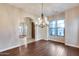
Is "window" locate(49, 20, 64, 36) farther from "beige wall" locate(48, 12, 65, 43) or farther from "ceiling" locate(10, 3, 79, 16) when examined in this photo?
"ceiling" locate(10, 3, 79, 16)

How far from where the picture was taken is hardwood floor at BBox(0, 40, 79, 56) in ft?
7.73

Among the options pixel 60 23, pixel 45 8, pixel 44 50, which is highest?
pixel 45 8

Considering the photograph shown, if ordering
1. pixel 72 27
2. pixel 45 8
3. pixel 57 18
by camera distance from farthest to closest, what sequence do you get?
pixel 72 27 < pixel 57 18 < pixel 45 8

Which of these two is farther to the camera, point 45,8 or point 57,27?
point 57,27

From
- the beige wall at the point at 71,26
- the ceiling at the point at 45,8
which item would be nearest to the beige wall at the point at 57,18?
the beige wall at the point at 71,26

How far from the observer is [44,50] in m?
2.52

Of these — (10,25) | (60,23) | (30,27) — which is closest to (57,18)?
(60,23)

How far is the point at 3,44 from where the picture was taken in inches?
102

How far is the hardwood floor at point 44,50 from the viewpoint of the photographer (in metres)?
2.36

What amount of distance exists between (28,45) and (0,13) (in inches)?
46.4

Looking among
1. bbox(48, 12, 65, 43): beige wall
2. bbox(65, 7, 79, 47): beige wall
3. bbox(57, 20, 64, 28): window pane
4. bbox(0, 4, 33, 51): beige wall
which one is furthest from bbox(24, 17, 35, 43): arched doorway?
Answer: bbox(65, 7, 79, 47): beige wall

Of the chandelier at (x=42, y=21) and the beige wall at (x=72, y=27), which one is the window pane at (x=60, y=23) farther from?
the chandelier at (x=42, y=21)

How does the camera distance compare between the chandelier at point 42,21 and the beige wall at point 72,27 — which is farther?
the beige wall at point 72,27

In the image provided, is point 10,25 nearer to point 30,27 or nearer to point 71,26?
point 30,27
